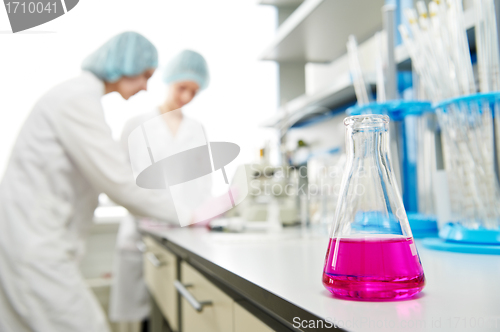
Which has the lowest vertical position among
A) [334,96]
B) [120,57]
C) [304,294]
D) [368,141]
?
[304,294]

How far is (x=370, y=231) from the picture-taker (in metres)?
0.38

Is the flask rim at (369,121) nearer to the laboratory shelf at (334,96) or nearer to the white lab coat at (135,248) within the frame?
the laboratory shelf at (334,96)

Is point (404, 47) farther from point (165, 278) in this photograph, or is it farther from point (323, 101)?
point (165, 278)

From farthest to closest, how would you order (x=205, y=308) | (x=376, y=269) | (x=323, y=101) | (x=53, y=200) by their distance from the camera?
(x=323, y=101)
(x=53, y=200)
(x=205, y=308)
(x=376, y=269)

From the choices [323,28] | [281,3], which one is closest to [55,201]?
[323,28]

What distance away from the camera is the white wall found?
1.42 metres

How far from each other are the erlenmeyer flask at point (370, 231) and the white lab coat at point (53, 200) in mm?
818

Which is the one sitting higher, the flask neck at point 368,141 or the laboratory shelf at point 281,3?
the laboratory shelf at point 281,3

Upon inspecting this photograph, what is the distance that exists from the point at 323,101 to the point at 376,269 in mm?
1330

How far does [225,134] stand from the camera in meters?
1.32

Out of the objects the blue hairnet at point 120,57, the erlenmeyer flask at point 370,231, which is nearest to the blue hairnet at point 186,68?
the blue hairnet at point 120,57

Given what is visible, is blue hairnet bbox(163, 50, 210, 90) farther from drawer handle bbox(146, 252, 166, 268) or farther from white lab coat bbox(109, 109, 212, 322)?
drawer handle bbox(146, 252, 166, 268)

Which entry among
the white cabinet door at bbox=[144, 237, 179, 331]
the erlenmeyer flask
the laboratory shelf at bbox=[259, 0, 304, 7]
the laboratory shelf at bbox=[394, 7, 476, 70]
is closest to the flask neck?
the erlenmeyer flask

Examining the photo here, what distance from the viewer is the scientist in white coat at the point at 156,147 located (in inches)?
68.6
